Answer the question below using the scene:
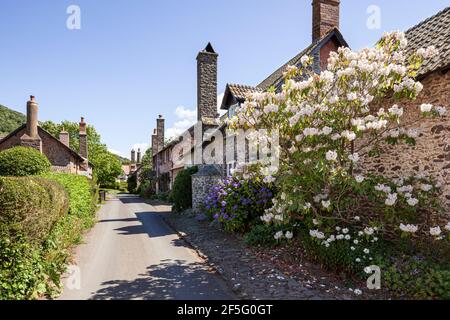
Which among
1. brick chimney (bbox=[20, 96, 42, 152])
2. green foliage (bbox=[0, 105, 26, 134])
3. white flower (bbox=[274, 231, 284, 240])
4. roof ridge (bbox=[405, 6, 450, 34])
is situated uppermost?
green foliage (bbox=[0, 105, 26, 134])

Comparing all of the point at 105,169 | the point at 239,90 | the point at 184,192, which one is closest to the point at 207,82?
the point at 239,90

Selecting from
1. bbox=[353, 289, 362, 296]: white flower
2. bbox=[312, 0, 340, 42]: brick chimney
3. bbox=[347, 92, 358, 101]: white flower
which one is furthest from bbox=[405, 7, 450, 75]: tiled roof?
bbox=[353, 289, 362, 296]: white flower

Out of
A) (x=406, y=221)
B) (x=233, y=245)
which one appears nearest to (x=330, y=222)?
(x=406, y=221)

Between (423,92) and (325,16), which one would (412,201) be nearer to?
(423,92)

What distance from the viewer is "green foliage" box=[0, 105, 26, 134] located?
57881 mm

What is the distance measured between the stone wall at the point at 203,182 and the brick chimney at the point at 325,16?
8.59 m

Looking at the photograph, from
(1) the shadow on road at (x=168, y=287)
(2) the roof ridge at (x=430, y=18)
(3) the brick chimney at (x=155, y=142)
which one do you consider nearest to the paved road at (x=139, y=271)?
(1) the shadow on road at (x=168, y=287)

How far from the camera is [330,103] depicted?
265 inches

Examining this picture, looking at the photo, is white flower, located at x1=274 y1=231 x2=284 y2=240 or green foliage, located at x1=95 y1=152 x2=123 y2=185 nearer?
white flower, located at x1=274 y1=231 x2=284 y2=240

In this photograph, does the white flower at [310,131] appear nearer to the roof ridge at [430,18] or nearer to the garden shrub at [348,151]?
the garden shrub at [348,151]

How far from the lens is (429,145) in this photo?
7.55 meters

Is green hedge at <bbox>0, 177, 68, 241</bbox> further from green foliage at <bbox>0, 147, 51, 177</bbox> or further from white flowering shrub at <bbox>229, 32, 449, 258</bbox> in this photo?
green foliage at <bbox>0, 147, 51, 177</bbox>

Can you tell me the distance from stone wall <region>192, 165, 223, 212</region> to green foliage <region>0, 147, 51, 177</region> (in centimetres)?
773
